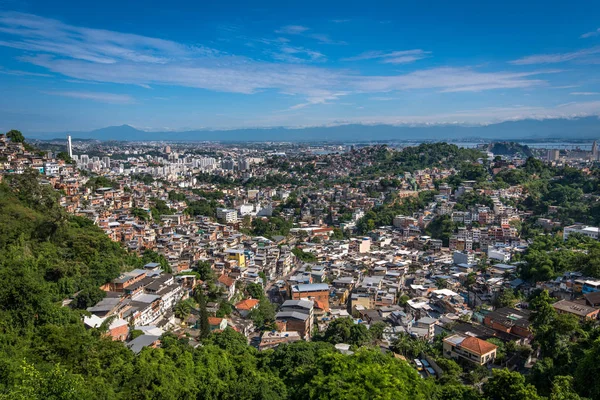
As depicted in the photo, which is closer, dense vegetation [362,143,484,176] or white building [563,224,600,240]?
white building [563,224,600,240]

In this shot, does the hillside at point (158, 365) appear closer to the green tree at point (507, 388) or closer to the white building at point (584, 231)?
the green tree at point (507, 388)

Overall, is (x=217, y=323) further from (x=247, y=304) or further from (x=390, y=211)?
(x=390, y=211)

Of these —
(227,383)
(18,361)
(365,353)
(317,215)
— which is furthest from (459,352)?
(317,215)

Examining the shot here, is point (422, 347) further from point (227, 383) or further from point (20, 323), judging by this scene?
point (20, 323)

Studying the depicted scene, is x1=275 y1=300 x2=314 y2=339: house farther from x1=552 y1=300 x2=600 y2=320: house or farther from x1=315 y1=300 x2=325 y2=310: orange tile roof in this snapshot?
x1=552 y1=300 x2=600 y2=320: house

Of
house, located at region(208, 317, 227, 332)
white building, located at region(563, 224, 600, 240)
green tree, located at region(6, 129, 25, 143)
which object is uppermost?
green tree, located at region(6, 129, 25, 143)

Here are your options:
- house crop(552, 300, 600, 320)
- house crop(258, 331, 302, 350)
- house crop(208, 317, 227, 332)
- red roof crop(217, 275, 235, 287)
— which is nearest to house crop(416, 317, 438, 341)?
house crop(552, 300, 600, 320)

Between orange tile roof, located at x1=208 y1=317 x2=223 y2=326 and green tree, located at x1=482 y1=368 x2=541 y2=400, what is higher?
green tree, located at x1=482 y1=368 x2=541 y2=400
